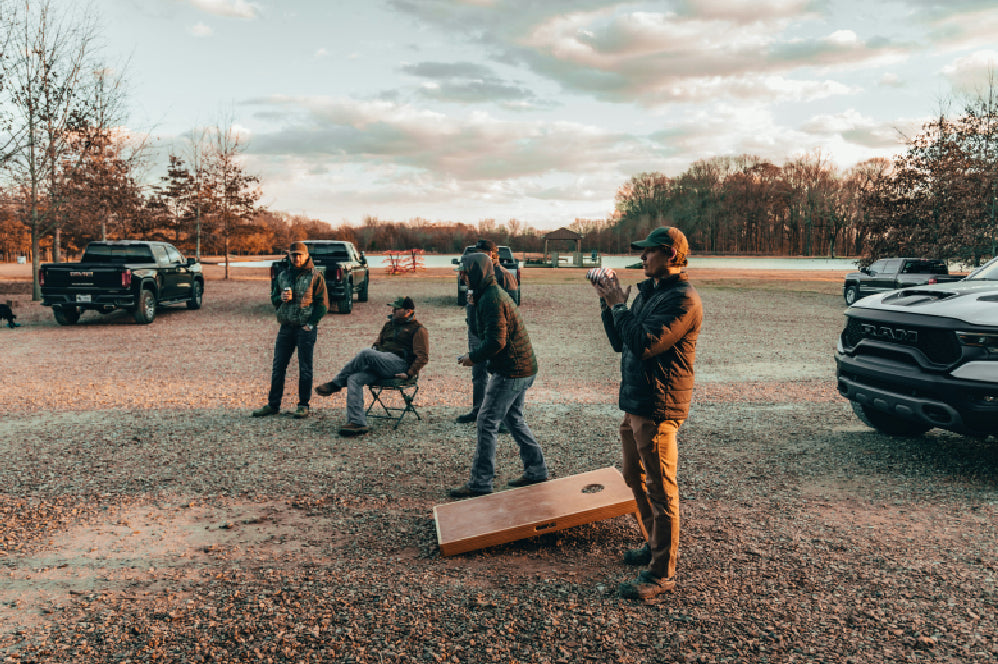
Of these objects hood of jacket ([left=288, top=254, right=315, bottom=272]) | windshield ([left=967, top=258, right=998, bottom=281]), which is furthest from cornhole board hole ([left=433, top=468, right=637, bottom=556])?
windshield ([left=967, top=258, right=998, bottom=281])

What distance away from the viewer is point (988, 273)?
6.57 m

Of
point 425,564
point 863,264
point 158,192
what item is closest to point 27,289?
point 158,192

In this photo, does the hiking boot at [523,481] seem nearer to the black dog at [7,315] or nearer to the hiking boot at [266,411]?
the hiking boot at [266,411]

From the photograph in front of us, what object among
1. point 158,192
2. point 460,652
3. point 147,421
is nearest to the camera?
point 460,652

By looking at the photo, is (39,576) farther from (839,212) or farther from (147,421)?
(839,212)

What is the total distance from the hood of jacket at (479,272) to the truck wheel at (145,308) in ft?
44.0

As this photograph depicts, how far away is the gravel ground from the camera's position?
326cm

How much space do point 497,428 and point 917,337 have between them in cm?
353

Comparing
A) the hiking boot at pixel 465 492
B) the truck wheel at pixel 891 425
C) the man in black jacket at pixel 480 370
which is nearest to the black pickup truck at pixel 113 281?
the man in black jacket at pixel 480 370

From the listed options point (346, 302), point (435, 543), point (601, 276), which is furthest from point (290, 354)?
point (346, 302)

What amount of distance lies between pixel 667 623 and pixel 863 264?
3037 cm

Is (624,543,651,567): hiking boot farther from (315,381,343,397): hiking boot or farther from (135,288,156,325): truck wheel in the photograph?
(135,288,156,325): truck wheel

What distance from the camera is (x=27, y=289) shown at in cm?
2553

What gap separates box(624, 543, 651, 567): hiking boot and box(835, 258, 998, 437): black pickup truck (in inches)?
111
